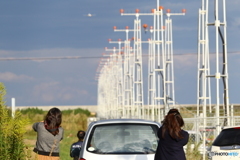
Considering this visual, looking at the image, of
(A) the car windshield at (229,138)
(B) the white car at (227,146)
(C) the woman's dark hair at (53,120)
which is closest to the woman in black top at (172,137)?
(C) the woman's dark hair at (53,120)

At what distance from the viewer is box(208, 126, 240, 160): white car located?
1708 cm

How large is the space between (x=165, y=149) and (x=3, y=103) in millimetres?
2892

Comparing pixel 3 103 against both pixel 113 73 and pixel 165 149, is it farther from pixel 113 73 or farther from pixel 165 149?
pixel 113 73

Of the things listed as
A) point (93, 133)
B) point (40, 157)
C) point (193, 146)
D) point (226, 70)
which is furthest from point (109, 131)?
point (226, 70)

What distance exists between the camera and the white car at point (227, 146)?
1708 centimetres

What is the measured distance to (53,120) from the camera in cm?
1216

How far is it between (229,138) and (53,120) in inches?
262

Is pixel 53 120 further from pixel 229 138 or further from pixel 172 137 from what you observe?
pixel 229 138

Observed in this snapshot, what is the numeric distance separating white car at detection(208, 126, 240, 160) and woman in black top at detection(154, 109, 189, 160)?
5.88 m

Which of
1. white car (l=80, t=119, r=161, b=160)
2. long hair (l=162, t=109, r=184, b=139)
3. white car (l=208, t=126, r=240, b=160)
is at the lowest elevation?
white car (l=208, t=126, r=240, b=160)

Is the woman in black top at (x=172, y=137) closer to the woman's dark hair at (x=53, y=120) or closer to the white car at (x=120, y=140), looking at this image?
the white car at (x=120, y=140)

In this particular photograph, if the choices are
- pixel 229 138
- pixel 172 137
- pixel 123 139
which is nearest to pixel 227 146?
pixel 229 138

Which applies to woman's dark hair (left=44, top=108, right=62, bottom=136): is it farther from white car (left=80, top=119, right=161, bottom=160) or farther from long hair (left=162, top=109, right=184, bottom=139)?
long hair (left=162, top=109, right=184, bottom=139)

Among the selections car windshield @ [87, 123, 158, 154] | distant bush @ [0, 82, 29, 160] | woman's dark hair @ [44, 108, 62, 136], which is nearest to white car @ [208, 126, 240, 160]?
car windshield @ [87, 123, 158, 154]
